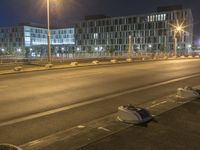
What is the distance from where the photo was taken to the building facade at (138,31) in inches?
4719

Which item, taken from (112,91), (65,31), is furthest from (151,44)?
(112,91)

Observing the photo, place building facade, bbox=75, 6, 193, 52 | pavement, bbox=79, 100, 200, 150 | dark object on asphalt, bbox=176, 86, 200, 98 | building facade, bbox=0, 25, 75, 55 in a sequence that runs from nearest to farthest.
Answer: pavement, bbox=79, 100, 200, 150 < dark object on asphalt, bbox=176, 86, 200, 98 < building facade, bbox=75, 6, 193, 52 < building facade, bbox=0, 25, 75, 55

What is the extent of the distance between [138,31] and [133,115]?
4847 inches

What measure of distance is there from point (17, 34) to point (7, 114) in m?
143

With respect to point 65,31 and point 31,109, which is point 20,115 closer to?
point 31,109

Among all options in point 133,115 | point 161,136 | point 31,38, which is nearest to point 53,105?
point 133,115

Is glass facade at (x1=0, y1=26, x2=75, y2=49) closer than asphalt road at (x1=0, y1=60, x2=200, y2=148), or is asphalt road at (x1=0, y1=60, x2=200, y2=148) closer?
asphalt road at (x1=0, y1=60, x2=200, y2=148)

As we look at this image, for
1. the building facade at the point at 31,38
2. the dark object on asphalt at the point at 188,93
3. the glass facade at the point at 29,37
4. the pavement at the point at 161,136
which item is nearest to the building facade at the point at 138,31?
the building facade at the point at 31,38

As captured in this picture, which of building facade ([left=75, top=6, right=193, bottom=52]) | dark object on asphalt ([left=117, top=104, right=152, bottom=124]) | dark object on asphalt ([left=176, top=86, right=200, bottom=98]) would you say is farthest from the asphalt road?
building facade ([left=75, top=6, right=193, bottom=52])

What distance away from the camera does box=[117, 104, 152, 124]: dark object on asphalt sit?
6.82m

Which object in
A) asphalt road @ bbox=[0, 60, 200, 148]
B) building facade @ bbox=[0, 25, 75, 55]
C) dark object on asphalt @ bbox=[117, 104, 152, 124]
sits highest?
building facade @ bbox=[0, 25, 75, 55]

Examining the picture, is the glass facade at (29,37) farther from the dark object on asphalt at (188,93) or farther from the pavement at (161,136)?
the pavement at (161,136)

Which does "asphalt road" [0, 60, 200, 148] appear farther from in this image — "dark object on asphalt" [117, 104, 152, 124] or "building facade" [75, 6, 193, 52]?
"building facade" [75, 6, 193, 52]

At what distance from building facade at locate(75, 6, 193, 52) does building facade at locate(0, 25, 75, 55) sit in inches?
376
